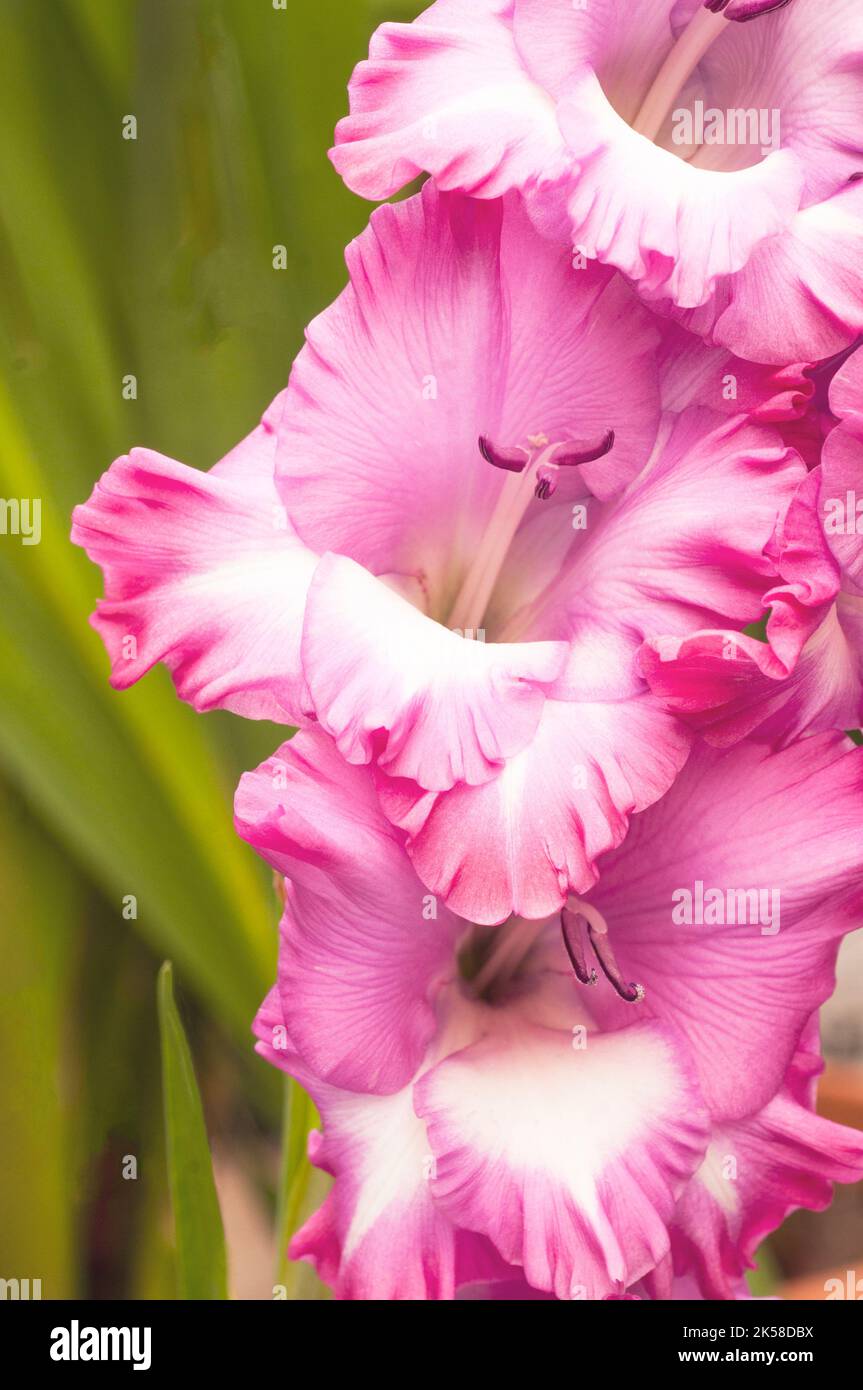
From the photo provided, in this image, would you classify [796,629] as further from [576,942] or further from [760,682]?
[576,942]

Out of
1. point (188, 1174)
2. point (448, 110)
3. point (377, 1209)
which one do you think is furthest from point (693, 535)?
point (188, 1174)

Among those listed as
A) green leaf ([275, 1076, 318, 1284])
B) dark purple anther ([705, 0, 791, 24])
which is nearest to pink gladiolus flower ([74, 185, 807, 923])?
dark purple anther ([705, 0, 791, 24])

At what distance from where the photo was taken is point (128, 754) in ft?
2.32

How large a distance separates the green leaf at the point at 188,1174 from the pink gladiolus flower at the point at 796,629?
27 centimetres

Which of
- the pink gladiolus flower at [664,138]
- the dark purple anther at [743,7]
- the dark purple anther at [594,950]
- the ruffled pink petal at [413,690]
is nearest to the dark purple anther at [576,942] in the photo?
the dark purple anther at [594,950]

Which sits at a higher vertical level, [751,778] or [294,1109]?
[751,778]

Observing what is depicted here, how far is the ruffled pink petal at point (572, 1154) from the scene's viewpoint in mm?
466

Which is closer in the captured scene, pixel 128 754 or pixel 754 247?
pixel 754 247

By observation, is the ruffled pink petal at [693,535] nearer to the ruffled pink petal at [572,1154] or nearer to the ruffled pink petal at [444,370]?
the ruffled pink petal at [444,370]

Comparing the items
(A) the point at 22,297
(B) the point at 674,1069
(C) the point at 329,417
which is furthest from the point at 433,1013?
(A) the point at 22,297

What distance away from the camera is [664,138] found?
0.52m

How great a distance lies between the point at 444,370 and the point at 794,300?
12 cm

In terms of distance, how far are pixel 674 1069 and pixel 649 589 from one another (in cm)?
17
